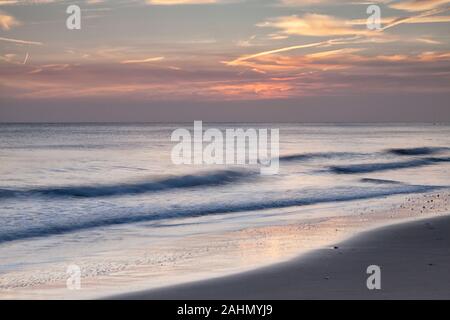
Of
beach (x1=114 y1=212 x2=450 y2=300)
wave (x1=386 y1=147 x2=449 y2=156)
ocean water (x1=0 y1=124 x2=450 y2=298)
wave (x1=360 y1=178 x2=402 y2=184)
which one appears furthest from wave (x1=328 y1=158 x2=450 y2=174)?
beach (x1=114 y1=212 x2=450 y2=300)

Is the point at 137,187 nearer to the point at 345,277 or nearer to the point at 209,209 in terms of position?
the point at 209,209

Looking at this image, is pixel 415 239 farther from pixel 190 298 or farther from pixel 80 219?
pixel 80 219

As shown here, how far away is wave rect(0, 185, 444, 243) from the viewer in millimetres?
14234

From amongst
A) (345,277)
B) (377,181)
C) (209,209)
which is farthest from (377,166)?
(345,277)

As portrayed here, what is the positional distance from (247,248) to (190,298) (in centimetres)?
371

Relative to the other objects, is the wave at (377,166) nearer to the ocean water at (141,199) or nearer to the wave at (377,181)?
the ocean water at (141,199)

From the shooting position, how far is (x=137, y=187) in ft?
82.9

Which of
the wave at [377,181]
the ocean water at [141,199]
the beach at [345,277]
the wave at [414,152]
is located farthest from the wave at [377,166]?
the beach at [345,277]

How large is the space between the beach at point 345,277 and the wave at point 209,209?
5.80 metres

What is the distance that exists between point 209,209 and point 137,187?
6.64 m

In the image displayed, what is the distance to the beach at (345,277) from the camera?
8.32m

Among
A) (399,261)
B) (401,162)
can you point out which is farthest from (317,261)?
(401,162)
